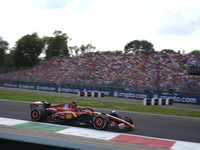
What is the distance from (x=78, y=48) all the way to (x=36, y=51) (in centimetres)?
1910

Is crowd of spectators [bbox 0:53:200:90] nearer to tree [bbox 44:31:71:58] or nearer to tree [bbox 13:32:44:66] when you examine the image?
Answer: tree [bbox 13:32:44:66]

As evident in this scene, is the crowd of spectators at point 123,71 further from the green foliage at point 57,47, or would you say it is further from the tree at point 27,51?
the green foliage at point 57,47

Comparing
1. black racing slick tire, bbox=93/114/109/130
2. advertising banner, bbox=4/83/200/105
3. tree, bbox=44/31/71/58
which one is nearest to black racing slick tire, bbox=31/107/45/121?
black racing slick tire, bbox=93/114/109/130

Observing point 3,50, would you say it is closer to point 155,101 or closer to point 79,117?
point 155,101

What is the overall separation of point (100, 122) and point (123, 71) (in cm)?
1788

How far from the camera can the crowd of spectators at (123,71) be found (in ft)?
69.2

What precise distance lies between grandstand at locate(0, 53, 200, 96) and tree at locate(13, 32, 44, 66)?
1320 centimetres

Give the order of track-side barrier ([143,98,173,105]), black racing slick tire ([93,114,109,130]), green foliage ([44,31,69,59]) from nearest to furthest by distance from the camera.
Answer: black racing slick tire ([93,114,109,130]) < track-side barrier ([143,98,173,105]) < green foliage ([44,31,69,59])

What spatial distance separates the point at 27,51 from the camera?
46281mm

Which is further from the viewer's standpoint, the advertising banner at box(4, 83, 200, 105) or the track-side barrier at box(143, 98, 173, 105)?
the advertising banner at box(4, 83, 200, 105)

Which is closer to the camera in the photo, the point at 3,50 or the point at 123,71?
the point at 123,71

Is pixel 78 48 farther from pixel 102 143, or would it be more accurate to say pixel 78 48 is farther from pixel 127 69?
pixel 102 143

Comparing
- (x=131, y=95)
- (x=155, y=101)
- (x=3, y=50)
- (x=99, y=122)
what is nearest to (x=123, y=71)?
(x=131, y=95)

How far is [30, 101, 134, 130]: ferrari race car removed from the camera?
6988mm
